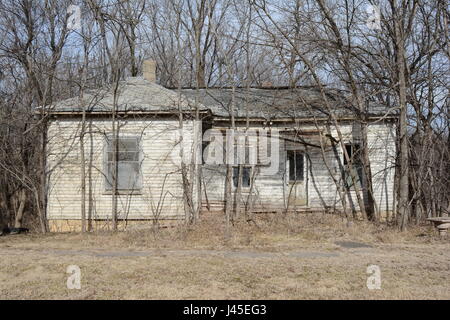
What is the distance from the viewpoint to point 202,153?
13.2m

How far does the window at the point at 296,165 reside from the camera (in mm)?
13469

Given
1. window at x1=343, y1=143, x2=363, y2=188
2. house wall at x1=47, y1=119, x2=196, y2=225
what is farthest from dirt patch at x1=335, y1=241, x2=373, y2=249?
house wall at x1=47, y1=119, x2=196, y2=225

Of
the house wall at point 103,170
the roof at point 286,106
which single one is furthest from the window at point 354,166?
the house wall at point 103,170

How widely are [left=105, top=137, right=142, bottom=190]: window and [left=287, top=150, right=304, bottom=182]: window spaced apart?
206 inches

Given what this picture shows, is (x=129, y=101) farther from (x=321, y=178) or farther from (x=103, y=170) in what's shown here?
(x=321, y=178)

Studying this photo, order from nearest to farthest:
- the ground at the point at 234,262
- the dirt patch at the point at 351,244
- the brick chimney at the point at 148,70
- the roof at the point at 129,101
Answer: the ground at the point at 234,262 → the dirt patch at the point at 351,244 → the roof at the point at 129,101 → the brick chimney at the point at 148,70

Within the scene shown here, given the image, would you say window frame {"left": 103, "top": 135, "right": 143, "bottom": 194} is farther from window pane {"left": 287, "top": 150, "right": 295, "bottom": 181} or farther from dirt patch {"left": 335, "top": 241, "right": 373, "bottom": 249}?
dirt patch {"left": 335, "top": 241, "right": 373, "bottom": 249}

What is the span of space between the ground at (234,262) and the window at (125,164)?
5.94ft

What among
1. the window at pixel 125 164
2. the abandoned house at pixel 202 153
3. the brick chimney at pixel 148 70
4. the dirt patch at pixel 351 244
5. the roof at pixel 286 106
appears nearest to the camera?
the dirt patch at pixel 351 244

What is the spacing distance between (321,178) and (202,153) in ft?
13.9

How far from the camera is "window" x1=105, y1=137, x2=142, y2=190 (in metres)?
12.2

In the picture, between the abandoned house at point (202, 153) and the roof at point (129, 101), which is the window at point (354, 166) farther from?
the roof at point (129, 101)

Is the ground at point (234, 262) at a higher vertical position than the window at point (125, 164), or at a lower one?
lower
